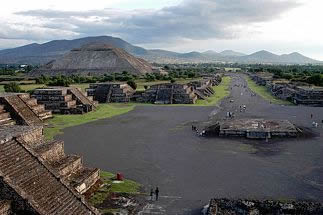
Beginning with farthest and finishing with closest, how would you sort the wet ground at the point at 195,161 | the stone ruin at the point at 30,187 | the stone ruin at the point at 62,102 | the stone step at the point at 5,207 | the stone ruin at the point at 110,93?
the stone ruin at the point at 110,93 → the stone ruin at the point at 62,102 → the wet ground at the point at 195,161 → the stone ruin at the point at 30,187 → the stone step at the point at 5,207

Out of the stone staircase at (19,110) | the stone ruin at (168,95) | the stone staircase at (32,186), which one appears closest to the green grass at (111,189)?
the stone staircase at (32,186)

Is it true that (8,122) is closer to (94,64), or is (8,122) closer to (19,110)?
(19,110)

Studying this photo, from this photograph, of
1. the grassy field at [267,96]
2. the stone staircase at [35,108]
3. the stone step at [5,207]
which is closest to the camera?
the stone step at [5,207]

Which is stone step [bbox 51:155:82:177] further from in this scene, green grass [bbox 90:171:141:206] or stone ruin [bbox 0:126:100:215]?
green grass [bbox 90:171:141:206]

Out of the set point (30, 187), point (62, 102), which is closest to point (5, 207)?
point (30, 187)

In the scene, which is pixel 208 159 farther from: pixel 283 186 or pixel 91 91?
pixel 91 91

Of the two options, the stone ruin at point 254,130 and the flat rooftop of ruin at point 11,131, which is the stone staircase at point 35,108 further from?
the flat rooftop of ruin at point 11,131

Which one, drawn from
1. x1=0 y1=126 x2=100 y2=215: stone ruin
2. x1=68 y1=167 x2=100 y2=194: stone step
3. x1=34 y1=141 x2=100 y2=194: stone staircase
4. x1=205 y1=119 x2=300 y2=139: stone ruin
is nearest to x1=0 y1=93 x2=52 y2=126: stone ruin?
x1=34 y1=141 x2=100 y2=194: stone staircase

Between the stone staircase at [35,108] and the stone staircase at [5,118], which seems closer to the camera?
the stone staircase at [5,118]

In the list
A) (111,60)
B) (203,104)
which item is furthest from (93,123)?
(111,60)
